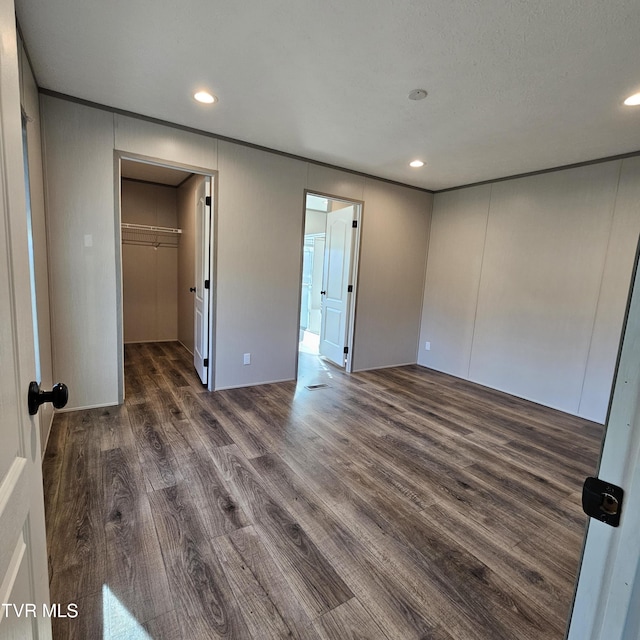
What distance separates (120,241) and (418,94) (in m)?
2.61

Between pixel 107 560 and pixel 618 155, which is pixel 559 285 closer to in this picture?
pixel 618 155

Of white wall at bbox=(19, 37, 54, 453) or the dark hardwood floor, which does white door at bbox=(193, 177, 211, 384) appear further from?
white wall at bbox=(19, 37, 54, 453)

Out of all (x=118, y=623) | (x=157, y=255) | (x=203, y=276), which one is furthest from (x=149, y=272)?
(x=118, y=623)

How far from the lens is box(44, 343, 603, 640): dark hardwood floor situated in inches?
54.6

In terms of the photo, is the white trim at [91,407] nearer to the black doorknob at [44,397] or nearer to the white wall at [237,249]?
the white wall at [237,249]

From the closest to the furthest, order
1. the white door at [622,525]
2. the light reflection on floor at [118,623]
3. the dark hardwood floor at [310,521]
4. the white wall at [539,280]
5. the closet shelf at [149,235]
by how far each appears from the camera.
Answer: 1. the white door at [622,525]
2. the light reflection on floor at [118,623]
3. the dark hardwood floor at [310,521]
4. the white wall at [539,280]
5. the closet shelf at [149,235]

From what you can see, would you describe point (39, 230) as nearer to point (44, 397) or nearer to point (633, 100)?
point (44, 397)

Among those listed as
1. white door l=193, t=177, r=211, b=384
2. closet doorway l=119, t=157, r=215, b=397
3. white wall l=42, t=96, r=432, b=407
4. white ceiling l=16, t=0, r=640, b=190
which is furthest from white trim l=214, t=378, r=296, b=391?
white ceiling l=16, t=0, r=640, b=190

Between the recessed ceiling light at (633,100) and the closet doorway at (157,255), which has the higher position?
the recessed ceiling light at (633,100)

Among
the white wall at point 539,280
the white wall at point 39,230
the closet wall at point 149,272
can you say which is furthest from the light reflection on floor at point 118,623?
the closet wall at point 149,272

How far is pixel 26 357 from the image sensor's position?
A: 0.78m

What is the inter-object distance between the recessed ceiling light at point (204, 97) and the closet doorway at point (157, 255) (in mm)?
2203

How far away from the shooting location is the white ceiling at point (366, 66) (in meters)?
1.70

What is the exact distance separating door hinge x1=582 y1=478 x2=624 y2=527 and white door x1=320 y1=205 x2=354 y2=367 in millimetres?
4097
